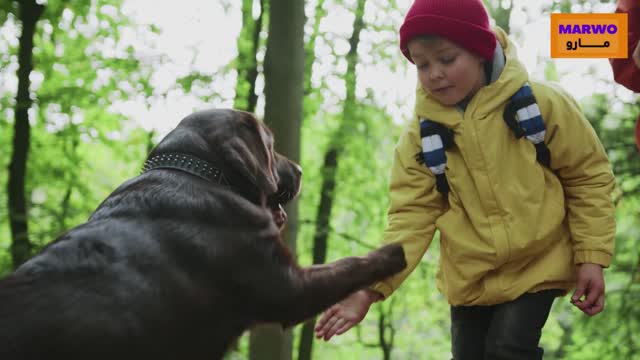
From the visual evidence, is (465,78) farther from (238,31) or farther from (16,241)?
(238,31)

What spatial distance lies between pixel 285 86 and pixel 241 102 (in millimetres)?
5235

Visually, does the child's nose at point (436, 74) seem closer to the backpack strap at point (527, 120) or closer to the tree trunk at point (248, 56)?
the backpack strap at point (527, 120)

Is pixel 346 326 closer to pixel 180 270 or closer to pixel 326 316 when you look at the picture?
pixel 326 316

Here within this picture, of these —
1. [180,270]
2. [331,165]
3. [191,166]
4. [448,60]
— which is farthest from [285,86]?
[331,165]

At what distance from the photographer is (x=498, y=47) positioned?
2.92 meters

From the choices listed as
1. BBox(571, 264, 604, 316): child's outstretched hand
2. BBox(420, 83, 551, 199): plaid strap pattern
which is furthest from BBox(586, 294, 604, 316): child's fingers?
BBox(420, 83, 551, 199): plaid strap pattern

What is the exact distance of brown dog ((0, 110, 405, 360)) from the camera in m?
2.02

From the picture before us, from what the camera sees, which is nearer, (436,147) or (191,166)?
(191,166)

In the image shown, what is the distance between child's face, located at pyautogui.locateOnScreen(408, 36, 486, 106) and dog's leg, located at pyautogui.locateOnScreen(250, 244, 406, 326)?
2.44 ft

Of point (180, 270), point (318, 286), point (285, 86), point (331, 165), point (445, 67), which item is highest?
point (445, 67)

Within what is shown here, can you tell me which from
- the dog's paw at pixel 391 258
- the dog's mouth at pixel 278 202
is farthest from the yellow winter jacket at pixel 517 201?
the dog's mouth at pixel 278 202

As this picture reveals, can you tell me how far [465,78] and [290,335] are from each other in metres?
2.36

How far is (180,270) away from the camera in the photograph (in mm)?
2248

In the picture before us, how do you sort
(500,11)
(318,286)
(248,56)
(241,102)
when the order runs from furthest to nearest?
(241,102) → (248,56) → (500,11) → (318,286)
